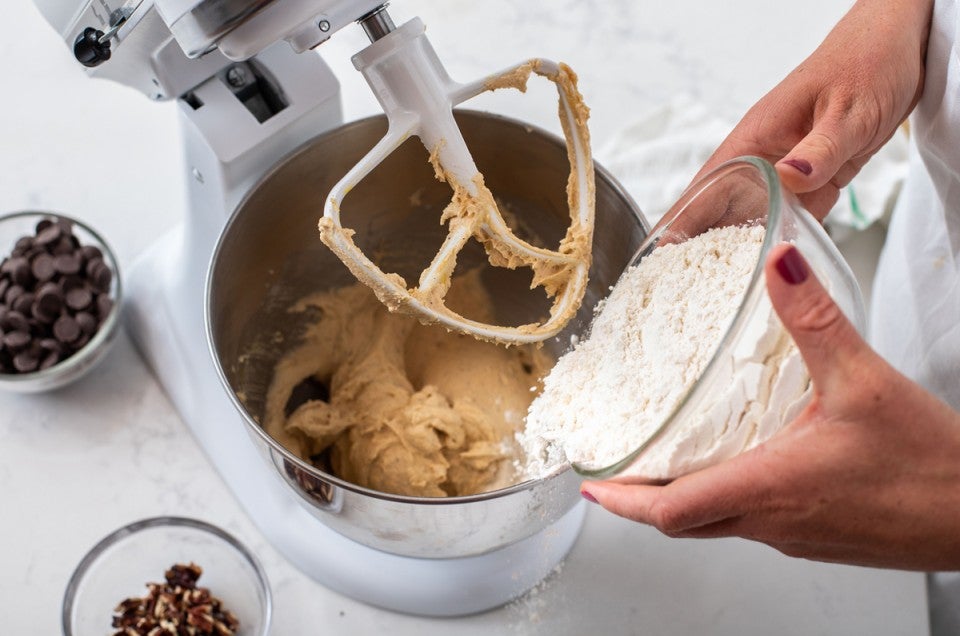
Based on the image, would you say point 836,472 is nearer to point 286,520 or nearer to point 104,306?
point 286,520

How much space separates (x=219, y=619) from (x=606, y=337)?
468 mm

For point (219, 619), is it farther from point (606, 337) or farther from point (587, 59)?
point (587, 59)

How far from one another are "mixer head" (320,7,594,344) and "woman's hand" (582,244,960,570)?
7.7 inches

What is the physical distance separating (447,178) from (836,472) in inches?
13.8

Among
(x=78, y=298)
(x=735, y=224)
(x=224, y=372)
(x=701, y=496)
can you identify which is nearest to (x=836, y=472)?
(x=701, y=496)

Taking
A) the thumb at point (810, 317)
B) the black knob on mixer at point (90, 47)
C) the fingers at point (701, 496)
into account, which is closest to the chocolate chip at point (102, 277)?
the black knob on mixer at point (90, 47)

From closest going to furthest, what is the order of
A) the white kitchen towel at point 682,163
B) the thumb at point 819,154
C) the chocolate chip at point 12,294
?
the thumb at point 819,154 < the chocolate chip at point 12,294 < the white kitchen towel at point 682,163

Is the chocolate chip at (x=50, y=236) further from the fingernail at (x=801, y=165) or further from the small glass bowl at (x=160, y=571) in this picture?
the fingernail at (x=801, y=165)

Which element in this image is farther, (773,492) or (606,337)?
(606,337)

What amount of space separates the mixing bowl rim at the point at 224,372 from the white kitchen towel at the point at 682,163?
0.30 meters

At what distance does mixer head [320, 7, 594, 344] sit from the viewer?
0.61m

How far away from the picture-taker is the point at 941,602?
94cm

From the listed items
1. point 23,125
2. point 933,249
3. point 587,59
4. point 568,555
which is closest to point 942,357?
point 933,249

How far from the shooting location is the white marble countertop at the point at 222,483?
0.88m
